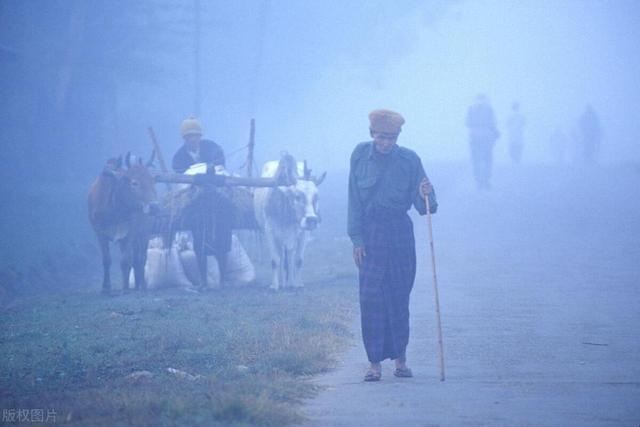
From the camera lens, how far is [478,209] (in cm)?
2455

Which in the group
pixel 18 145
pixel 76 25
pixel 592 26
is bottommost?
pixel 18 145

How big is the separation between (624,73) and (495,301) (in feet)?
363

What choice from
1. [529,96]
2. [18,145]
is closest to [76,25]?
[18,145]

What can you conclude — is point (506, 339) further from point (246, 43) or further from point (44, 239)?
point (246, 43)

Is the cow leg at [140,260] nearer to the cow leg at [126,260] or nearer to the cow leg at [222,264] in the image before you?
the cow leg at [126,260]

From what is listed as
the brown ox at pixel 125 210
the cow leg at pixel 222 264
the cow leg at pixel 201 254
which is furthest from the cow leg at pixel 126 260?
the cow leg at pixel 222 264

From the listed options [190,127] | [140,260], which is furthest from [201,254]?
[190,127]

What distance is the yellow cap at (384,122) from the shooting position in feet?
24.3

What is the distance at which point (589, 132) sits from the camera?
130 ft

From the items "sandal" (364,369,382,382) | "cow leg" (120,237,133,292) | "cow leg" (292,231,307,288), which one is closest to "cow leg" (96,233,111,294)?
"cow leg" (120,237,133,292)

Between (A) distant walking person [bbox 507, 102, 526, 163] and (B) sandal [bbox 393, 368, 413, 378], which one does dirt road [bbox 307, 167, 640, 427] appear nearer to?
(B) sandal [bbox 393, 368, 413, 378]

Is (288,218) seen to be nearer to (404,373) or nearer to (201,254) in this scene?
(201,254)

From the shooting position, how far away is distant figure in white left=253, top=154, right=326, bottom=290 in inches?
535

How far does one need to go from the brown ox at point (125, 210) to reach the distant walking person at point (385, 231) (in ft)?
19.9
